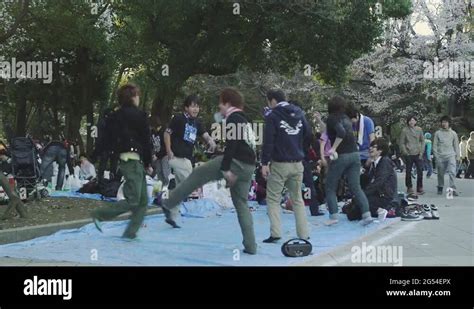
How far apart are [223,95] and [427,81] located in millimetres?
29565

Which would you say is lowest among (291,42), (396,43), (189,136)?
(189,136)

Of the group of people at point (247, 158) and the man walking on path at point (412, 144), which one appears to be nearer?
the group of people at point (247, 158)

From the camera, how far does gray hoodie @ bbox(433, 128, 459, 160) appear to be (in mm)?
14250

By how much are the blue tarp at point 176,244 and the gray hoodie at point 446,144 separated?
208 inches

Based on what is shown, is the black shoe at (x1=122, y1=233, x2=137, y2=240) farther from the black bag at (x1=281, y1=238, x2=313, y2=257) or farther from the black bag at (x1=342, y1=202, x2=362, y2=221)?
the black bag at (x1=342, y1=202, x2=362, y2=221)

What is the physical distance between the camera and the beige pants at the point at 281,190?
7.36 m

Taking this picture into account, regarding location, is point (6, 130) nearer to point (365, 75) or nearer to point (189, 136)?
point (365, 75)

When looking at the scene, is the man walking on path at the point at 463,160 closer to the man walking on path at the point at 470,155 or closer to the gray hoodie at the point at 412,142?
the man walking on path at the point at 470,155

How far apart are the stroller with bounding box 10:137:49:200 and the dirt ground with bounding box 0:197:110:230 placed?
1.06ft

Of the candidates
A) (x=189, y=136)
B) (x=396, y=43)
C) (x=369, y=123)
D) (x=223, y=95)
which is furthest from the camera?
(x=396, y=43)

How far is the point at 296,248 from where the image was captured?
661 cm

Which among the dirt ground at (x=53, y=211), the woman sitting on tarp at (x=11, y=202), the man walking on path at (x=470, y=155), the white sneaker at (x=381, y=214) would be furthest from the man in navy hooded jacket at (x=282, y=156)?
the man walking on path at (x=470, y=155)

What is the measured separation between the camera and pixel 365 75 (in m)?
38.8
